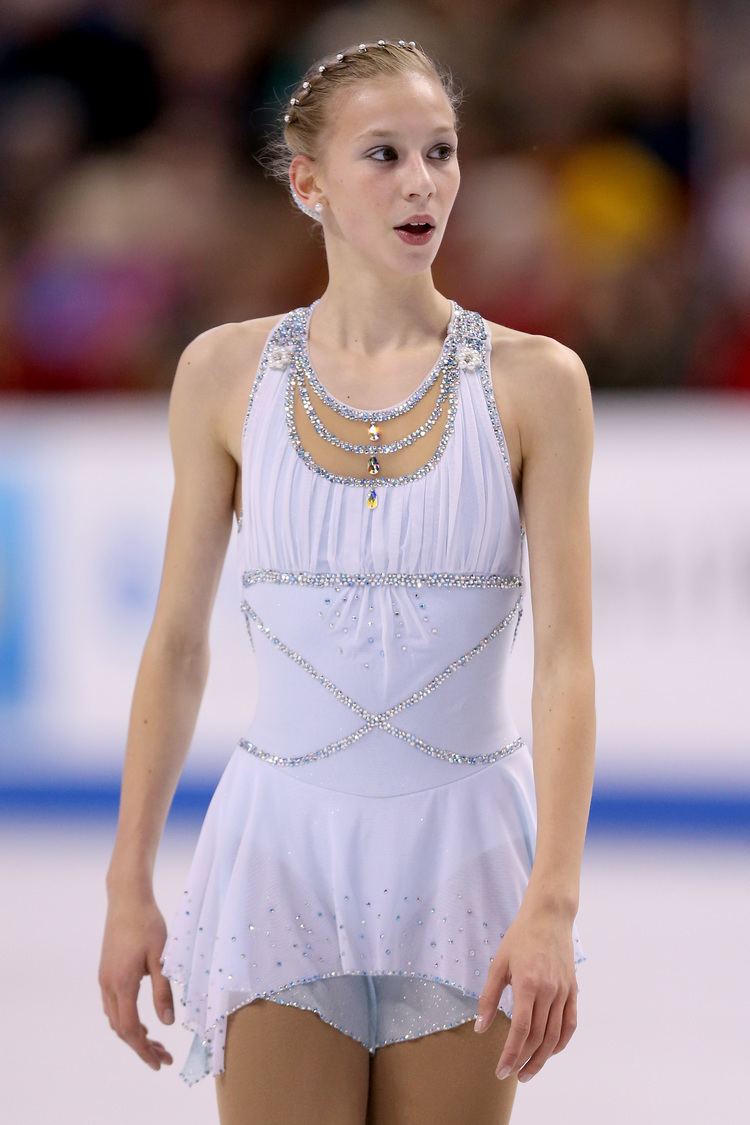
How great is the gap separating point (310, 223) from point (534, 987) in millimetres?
4118

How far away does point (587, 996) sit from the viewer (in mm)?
3598

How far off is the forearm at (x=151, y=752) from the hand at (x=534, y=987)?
1.44 ft

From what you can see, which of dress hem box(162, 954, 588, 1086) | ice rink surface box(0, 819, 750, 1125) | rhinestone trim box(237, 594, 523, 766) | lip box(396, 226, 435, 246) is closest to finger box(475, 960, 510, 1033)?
dress hem box(162, 954, 588, 1086)

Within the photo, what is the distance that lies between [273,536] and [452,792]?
1.13ft

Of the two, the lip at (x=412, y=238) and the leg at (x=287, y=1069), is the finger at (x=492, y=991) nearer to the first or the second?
the leg at (x=287, y=1069)

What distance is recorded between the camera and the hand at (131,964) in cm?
184

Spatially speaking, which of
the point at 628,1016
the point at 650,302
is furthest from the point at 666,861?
the point at 650,302

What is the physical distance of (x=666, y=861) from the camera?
179 inches

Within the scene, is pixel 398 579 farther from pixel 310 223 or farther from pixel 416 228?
pixel 310 223

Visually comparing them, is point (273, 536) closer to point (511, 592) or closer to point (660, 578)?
point (511, 592)

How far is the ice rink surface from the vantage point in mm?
2986

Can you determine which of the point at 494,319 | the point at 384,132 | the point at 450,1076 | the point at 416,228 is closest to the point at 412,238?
the point at 416,228

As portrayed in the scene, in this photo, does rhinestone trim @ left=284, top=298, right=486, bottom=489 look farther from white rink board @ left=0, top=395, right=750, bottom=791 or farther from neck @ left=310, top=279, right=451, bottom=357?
white rink board @ left=0, top=395, right=750, bottom=791

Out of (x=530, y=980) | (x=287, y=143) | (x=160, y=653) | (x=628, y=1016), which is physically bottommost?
(x=628, y=1016)
